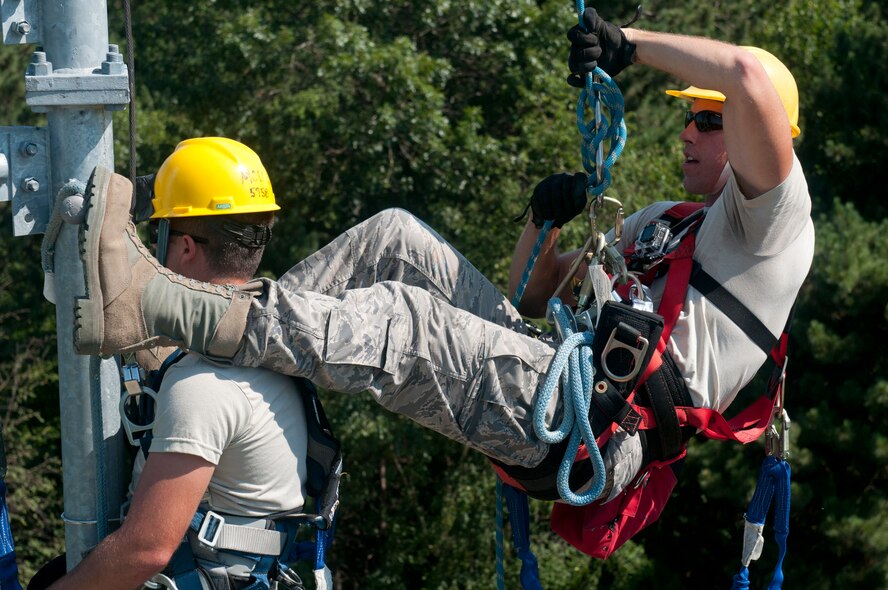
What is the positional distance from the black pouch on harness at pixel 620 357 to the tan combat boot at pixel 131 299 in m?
0.85

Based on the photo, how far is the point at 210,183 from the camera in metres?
2.82

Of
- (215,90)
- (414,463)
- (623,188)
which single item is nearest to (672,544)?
(414,463)

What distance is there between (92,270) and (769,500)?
2033 millimetres

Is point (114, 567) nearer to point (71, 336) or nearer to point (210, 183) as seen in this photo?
point (71, 336)

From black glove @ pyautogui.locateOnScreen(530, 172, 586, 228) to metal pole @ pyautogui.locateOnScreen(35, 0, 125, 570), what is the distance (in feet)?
4.20

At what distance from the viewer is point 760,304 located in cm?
300

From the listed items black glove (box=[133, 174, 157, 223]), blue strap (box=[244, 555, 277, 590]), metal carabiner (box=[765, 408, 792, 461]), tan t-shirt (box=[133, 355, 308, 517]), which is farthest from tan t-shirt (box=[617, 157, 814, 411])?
black glove (box=[133, 174, 157, 223])

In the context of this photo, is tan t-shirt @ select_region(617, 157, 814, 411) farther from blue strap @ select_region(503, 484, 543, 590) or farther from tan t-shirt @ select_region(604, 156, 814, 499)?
blue strap @ select_region(503, 484, 543, 590)

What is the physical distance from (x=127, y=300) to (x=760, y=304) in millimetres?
1552

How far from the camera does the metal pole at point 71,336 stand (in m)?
2.39

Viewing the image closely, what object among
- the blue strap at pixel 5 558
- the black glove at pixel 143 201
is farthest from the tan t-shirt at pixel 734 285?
the blue strap at pixel 5 558

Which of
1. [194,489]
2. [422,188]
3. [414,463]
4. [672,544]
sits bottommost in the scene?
[672,544]

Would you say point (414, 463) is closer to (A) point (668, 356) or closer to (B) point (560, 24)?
(B) point (560, 24)

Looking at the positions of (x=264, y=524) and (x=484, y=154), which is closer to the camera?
(x=264, y=524)
